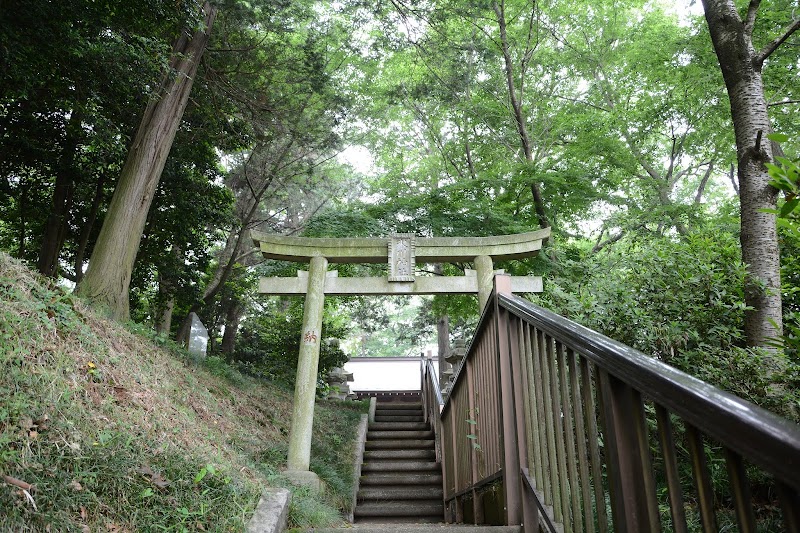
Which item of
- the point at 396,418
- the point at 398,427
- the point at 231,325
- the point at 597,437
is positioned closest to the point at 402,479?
the point at 398,427

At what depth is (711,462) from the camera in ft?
11.1

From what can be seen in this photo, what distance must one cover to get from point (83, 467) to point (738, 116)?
5.25 metres

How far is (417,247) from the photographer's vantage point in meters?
7.44

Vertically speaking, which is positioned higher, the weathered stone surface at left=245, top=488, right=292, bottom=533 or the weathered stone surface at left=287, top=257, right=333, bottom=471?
the weathered stone surface at left=287, top=257, right=333, bottom=471

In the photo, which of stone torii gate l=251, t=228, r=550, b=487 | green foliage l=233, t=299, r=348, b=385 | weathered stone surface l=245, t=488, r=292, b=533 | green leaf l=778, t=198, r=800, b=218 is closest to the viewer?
green leaf l=778, t=198, r=800, b=218

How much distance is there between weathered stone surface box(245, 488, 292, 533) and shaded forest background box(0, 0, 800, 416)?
2627mm

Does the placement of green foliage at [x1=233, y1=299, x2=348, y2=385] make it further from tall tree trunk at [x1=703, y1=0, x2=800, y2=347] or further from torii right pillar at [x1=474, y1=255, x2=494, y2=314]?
tall tree trunk at [x1=703, y1=0, x2=800, y2=347]

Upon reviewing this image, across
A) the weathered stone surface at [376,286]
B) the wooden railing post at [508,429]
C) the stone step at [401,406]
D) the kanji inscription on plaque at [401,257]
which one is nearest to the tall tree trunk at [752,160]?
the wooden railing post at [508,429]

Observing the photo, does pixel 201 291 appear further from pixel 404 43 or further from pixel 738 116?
pixel 738 116

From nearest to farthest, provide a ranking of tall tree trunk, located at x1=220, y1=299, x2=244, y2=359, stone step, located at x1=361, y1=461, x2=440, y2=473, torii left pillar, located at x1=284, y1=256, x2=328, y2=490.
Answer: torii left pillar, located at x1=284, y1=256, x2=328, y2=490, stone step, located at x1=361, y1=461, x2=440, y2=473, tall tree trunk, located at x1=220, y1=299, x2=244, y2=359

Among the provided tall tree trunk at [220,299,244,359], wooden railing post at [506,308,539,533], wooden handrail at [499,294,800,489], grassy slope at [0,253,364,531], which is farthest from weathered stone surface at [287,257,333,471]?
tall tree trunk at [220,299,244,359]

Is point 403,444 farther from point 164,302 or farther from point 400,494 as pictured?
point 164,302

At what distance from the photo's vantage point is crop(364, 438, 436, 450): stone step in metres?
9.07

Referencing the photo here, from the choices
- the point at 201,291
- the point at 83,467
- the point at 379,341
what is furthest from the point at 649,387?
the point at 379,341
